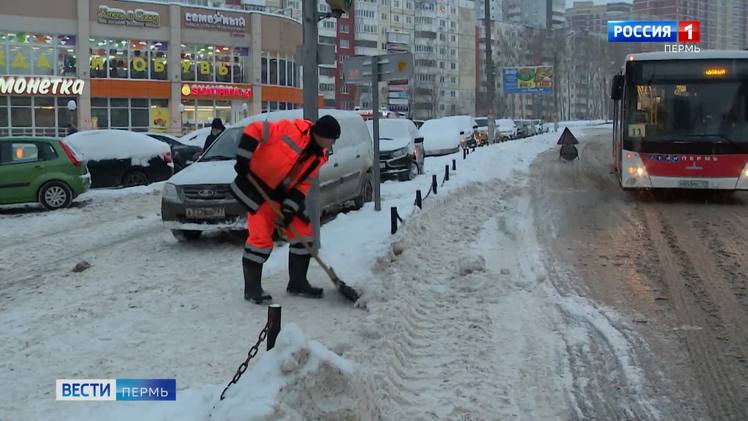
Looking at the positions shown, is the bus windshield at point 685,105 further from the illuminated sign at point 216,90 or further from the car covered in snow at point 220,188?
the illuminated sign at point 216,90

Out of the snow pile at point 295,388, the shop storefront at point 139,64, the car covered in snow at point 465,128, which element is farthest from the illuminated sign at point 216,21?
the snow pile at point 295,388

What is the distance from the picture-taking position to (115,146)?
17453mm

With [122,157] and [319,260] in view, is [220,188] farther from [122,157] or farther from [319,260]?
[122,157]

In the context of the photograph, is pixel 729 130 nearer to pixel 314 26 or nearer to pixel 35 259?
pixel 314 26

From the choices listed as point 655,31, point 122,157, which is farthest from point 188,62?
point 122,157

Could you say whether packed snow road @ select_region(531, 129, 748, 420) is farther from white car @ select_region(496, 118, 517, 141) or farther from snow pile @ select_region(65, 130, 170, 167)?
white car @ select_region(496, 118, 517, 141)

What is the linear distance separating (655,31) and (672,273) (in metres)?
41.4

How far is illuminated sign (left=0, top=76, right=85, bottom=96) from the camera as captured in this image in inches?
1828

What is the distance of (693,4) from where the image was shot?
79125mm

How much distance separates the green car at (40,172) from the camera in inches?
537

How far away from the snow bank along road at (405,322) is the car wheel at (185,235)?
0.69 ft

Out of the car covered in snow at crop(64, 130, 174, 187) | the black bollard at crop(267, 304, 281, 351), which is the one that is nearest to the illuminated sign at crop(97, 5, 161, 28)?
the car covered in snow at crop(64, 130, 174, 187)

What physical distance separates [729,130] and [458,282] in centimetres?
858

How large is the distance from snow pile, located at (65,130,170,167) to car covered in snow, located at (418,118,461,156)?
1303 cm
